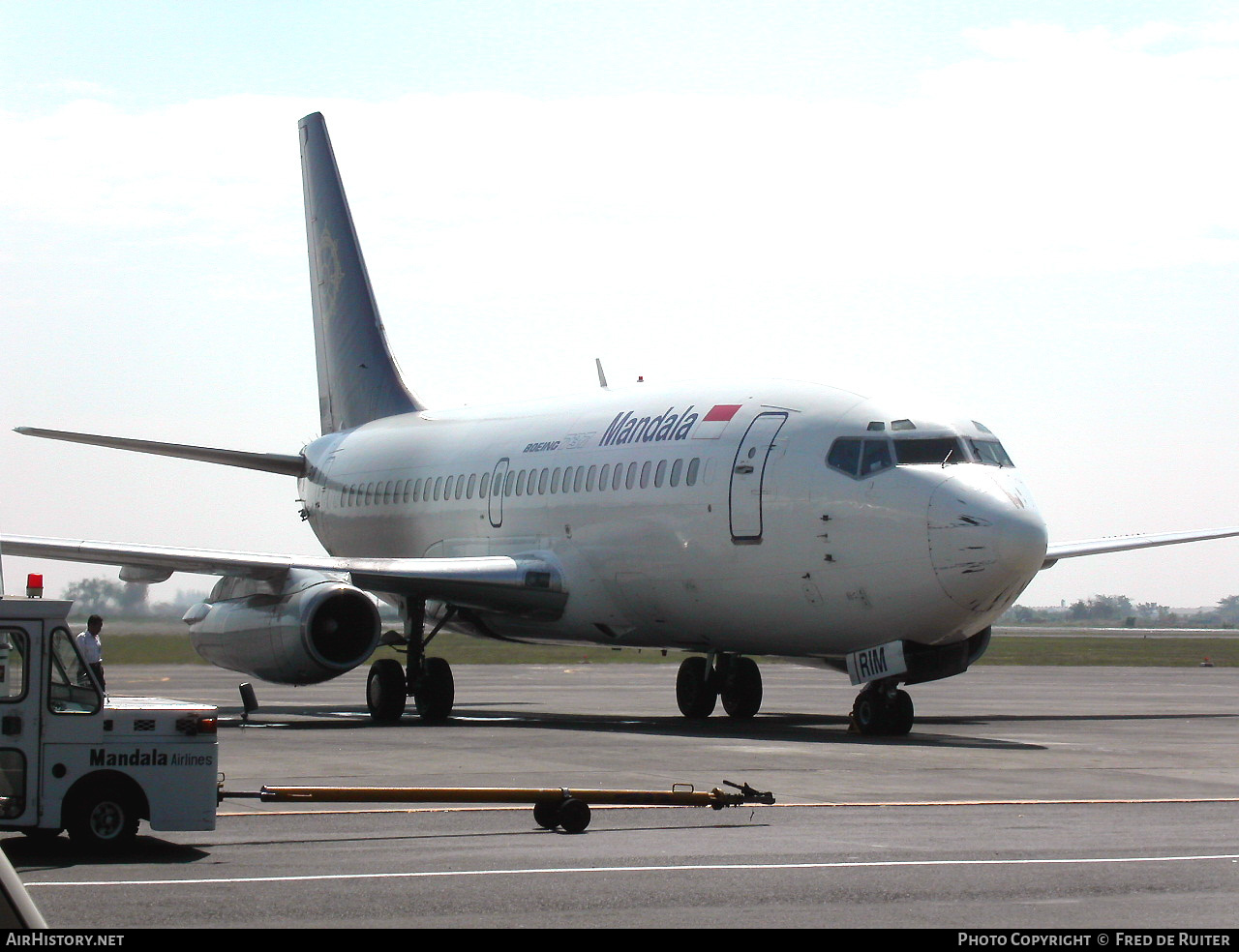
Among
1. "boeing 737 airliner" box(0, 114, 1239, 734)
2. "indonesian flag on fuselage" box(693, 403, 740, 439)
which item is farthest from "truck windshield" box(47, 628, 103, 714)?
"indonesian flag on fuselage" box(693, 403, 740, 439)

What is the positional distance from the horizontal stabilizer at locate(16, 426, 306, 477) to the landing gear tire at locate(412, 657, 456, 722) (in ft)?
21.9

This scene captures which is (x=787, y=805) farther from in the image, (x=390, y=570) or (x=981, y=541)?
(x=390, y=570)

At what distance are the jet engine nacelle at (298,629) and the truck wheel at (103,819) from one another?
12.9 metres

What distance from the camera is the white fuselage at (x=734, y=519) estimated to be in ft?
65.7

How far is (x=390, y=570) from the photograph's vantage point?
25.0 meters

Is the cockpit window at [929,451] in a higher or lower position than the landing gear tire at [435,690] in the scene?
higher

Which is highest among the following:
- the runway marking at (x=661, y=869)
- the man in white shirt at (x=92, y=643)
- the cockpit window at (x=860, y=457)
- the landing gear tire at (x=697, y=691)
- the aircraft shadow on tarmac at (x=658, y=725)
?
the cockpit window at (x=860, y=457)

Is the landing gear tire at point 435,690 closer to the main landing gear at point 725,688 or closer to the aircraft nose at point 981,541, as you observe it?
the main landing gear at point 725,688

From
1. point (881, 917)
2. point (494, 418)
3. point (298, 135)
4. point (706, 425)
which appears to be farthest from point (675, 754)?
point (298, 135)

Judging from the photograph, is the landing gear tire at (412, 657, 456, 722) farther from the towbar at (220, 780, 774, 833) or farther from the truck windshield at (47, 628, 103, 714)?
the truck windshield at (47, 628, 103, 714)

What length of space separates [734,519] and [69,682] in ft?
39.1

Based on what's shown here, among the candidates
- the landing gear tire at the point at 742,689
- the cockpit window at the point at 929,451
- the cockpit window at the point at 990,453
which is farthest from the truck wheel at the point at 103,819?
the landing gear tire at the point at 742,689

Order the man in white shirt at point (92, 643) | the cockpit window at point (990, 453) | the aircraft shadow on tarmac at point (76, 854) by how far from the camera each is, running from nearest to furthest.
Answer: the aircraft shadow on tarmac at point (76, 854)
the man in white shirt at point (92, 643)
the cockpit window at point (990, 453)

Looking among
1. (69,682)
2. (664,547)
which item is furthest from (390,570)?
(69,682)
